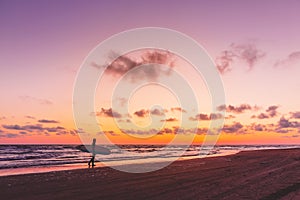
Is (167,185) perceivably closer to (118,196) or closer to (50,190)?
(118,196)

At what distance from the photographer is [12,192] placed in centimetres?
1641

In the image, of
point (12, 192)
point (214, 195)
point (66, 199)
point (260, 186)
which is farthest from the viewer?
point (260, 186)

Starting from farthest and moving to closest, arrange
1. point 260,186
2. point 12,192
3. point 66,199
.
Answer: point 260,186 → point 12,192 → point 66,199

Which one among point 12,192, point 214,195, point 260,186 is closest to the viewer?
point 214,195

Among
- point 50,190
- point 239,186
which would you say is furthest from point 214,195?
point 50,190

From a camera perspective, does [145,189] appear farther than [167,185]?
No

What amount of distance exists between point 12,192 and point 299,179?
1736 cm

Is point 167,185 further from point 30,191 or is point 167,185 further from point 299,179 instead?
point 299,179

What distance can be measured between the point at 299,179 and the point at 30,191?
16497mm

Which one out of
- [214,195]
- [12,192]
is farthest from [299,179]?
[12,192]

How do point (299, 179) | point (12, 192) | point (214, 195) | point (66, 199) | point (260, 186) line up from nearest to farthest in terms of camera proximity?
point (66, 199) → point (214, 195) → point (12, 192) → point (260, 186) → point (299, 179)

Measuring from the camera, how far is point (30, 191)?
16656 mm

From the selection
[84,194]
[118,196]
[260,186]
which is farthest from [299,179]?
[84,194]

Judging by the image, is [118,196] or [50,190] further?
[50,190]
